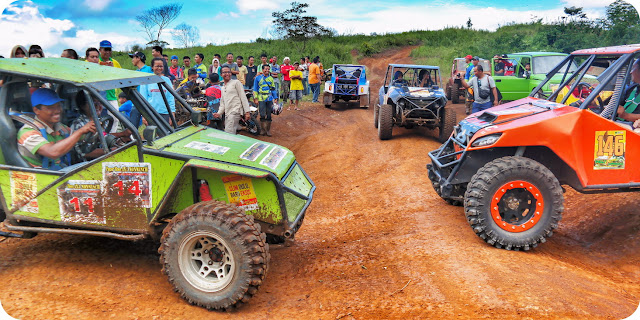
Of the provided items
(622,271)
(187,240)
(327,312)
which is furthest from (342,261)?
(622,271)

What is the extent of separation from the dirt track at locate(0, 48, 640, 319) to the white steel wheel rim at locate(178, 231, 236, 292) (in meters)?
0.24

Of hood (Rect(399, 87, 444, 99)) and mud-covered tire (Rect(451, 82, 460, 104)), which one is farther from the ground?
hood (Rect(399, 87, 444, 99))

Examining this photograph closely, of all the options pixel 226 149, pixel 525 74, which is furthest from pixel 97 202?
pixel 525 74

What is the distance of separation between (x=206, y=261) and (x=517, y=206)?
3.33 meters

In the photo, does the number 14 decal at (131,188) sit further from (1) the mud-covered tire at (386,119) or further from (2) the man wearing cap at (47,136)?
(1) the mud-covered tire at (386,119)

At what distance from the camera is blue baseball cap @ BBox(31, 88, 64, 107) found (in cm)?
408

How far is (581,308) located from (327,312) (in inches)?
79.3

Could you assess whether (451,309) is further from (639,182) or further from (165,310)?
(639,182)

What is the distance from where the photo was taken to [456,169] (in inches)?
205

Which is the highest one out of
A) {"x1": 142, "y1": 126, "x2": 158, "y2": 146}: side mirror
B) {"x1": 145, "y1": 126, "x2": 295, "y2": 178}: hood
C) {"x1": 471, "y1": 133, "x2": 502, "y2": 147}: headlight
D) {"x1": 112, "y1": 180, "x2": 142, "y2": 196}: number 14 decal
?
{"x1": 142, "y1": 126, "x2": 158, "y2": 146}: side mirror

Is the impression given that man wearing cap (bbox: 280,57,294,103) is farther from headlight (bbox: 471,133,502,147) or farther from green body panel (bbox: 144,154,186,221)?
green body panel (bbox: 144,154,186,221)

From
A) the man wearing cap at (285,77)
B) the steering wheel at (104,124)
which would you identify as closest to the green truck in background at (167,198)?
the steering wheel at (104,124)

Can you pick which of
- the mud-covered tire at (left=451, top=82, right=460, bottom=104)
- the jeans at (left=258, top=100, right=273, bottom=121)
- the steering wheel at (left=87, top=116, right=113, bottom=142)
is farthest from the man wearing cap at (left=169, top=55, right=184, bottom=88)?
the mud-covered tire at (left=451, top=82, right=460, bottom=104)

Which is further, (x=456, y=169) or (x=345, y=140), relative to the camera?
(x=345, y=140)
